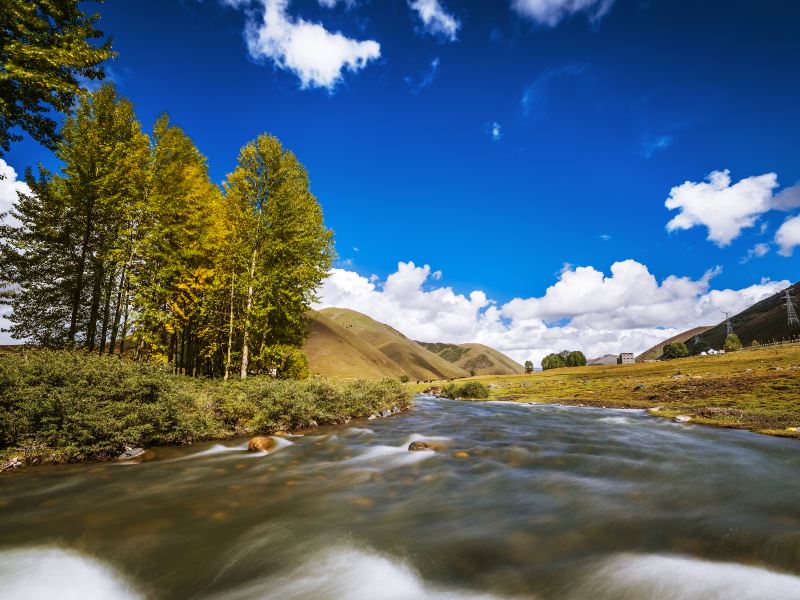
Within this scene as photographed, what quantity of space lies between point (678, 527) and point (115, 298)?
27241 millimetres

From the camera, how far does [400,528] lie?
273 inches

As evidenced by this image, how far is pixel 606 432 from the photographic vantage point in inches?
757

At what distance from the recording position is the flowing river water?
501 centimetres

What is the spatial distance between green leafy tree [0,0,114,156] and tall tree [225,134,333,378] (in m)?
10.0

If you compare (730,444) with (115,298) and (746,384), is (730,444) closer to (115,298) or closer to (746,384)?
(746,384)

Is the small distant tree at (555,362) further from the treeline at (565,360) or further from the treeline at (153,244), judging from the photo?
the treeline at (153,244)

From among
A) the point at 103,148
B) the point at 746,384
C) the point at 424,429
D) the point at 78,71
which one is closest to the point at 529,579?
the point at 424,429

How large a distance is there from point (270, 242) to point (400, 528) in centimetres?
1899

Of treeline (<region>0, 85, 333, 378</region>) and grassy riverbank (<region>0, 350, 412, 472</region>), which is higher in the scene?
treeline (<region>0, 85, 333, 378</region>)

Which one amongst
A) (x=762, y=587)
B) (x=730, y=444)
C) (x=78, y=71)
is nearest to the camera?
(x=762, y=587)

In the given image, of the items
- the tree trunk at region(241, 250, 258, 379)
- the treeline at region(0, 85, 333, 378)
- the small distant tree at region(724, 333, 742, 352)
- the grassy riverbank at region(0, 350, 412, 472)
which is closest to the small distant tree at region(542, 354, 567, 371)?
the small distant tree at region(724, 333, 742, 352)

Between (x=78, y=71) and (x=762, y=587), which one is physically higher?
(x=78, y=71)

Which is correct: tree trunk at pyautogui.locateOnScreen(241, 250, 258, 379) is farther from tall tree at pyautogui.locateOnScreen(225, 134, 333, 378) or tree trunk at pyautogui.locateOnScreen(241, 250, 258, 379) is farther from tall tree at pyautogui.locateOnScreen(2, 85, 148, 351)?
tall tree at pyautogui.locateOnScreen(2, 85, 148, 351)

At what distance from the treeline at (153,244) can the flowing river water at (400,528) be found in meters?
12.0
